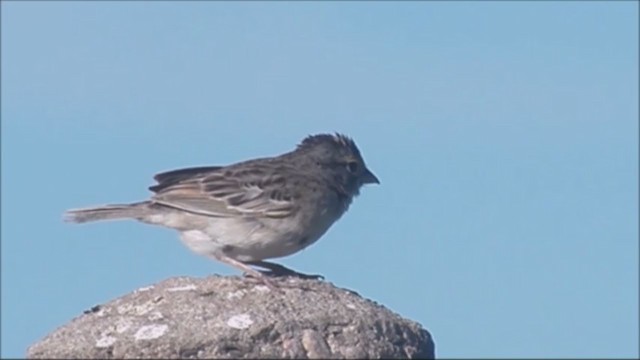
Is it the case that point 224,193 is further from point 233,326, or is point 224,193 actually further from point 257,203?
point 233,326

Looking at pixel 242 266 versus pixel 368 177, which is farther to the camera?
pixel 368 177

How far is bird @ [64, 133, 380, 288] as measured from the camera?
13.0 metres

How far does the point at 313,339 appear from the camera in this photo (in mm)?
8984

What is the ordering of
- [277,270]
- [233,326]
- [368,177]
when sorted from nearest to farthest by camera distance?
[233,326] → [277,270] → [368,177]

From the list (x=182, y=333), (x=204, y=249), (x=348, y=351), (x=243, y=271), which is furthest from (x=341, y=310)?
(x=204, y=249)

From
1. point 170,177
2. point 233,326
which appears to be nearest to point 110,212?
point 170,177

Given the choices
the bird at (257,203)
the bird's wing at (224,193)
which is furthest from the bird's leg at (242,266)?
the bird's wing at (224,193)

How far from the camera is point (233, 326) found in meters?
8.84

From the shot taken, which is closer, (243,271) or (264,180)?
(243,271)

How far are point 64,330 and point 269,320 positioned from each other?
3.68 ft

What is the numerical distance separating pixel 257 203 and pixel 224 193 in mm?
513

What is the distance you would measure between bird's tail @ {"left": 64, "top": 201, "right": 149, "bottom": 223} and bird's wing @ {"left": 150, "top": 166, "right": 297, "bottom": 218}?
17 cm

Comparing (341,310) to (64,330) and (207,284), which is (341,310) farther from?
(64,330)

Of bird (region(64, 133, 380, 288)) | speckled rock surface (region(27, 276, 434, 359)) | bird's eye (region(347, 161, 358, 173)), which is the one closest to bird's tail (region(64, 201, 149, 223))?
bird (region(64, 133, 380, 288))
